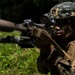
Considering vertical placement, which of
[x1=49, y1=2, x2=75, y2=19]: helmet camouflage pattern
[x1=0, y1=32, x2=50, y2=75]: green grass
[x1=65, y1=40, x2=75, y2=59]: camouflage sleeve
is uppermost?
[x1=49, y1=2, x2=75, y2=19]: helmet camouflage pattern

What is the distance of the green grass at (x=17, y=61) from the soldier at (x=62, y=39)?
2709mm

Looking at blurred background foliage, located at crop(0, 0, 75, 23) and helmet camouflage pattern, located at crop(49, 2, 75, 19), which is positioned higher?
helmet camouflage pattern, located at crop(49, 2, 75, 19)

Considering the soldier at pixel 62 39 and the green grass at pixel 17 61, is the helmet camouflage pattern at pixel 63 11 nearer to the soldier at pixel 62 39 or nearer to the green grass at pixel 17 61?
the soldier at pixel 62 39

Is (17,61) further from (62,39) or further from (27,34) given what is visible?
(27,34)

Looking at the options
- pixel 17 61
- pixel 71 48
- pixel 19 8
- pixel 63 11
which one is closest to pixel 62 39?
pixel 71 48

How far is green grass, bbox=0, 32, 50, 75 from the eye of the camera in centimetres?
651

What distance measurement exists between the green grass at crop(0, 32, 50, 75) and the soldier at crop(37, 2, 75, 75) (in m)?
2.71

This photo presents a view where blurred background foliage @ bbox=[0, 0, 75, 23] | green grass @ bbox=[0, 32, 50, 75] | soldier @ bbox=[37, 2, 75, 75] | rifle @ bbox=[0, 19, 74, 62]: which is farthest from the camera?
blurred background foliage @ bbox=[0, 0, 75, 23]

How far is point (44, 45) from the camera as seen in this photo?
335 cm

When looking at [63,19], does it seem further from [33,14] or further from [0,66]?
[33,14]

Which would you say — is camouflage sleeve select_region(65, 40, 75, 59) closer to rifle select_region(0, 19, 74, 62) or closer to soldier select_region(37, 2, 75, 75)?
soldier select_region(37, 2, 75, 75)

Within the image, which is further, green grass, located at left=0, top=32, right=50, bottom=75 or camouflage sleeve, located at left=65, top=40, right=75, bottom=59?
green grass, located at left=0, top=32, right=50, bottom=75

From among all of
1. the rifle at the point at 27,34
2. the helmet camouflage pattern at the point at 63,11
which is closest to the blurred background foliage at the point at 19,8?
the helmet camouflage pattern at the point at 63,11

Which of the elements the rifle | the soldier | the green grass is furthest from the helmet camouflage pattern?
the green grass
